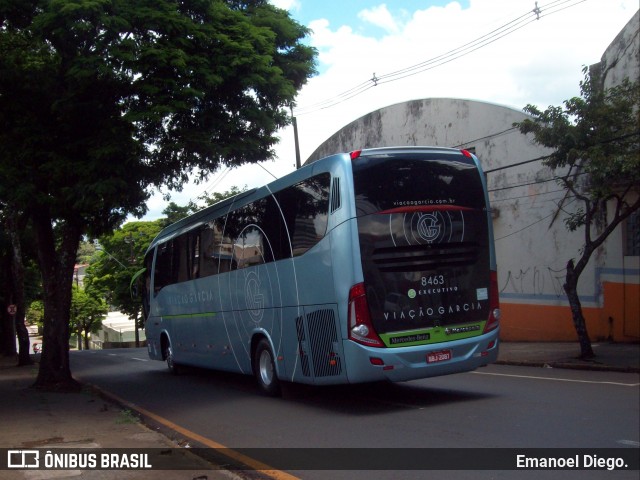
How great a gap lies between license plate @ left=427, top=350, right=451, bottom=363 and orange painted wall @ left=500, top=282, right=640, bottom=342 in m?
11.0

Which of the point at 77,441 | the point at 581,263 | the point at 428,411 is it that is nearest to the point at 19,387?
the point at 77,441

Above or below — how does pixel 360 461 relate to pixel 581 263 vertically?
below

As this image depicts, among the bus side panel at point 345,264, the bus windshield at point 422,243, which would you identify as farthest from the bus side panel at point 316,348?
the bus windshield at point 422,243

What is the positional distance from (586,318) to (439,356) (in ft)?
39.9

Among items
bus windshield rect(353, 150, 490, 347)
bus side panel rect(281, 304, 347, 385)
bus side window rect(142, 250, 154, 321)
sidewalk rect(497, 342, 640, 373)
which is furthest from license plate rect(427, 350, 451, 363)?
bus side window rect(142, 250, 154, 321)

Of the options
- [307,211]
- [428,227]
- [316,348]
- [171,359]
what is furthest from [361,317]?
[171,359]

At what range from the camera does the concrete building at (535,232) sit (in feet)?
61.3

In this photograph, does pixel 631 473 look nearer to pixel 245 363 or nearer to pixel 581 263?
pixel 245 363

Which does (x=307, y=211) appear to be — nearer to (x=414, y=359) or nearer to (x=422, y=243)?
(x=422, y=243)

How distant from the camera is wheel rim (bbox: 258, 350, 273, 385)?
1195 centimetres

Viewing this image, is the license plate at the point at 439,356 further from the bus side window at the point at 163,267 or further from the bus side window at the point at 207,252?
the bus side window at the point at 163,267

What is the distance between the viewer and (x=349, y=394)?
38.3 ft

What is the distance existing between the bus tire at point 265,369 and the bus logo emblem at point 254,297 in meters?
0.47

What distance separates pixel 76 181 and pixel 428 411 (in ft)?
24.9
